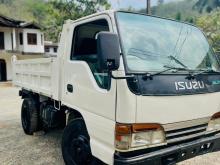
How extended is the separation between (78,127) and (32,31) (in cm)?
2923

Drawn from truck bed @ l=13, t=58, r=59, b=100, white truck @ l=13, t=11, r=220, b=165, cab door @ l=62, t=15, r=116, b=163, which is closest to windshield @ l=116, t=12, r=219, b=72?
white truck @ l=13, t=11, r=220, b=165

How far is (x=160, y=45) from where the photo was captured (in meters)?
3.56

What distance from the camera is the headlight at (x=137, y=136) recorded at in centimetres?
295

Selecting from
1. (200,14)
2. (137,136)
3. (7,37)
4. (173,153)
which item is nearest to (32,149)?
(137,136)

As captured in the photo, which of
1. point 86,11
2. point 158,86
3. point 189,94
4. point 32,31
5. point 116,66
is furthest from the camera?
point 32,31

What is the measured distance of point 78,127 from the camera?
12.6 ft

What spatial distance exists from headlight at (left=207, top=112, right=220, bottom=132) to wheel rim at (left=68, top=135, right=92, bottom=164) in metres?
1.56

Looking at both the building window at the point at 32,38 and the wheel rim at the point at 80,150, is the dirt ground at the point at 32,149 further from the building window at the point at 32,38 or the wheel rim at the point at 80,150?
the building window at the point at 32,38

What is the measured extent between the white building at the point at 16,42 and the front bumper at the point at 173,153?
2695 centimetres

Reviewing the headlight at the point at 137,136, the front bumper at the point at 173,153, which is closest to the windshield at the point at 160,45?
the headlight at the point at 137,136

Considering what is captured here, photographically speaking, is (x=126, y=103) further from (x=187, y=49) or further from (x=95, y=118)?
(x=187, y=49)

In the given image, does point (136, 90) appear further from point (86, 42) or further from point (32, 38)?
point (32, 38)

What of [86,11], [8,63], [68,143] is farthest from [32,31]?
[68,143]

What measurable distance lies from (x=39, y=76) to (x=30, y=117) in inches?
43.6
